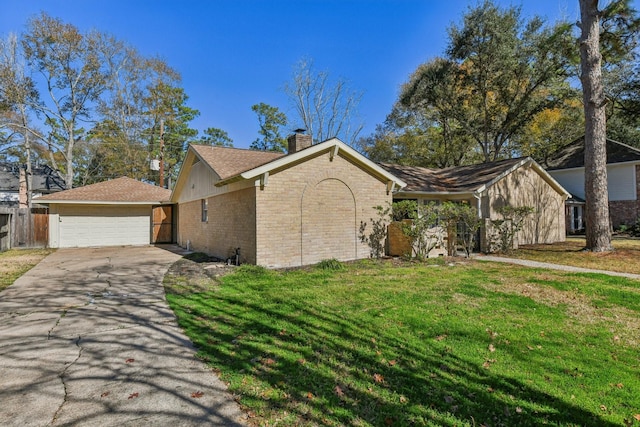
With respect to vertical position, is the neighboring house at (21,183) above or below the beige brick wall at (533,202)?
above

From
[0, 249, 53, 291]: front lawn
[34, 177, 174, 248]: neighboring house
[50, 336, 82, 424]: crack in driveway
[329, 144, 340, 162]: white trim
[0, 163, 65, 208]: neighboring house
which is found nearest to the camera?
[50, 336, 82, 424]: crack in driveway

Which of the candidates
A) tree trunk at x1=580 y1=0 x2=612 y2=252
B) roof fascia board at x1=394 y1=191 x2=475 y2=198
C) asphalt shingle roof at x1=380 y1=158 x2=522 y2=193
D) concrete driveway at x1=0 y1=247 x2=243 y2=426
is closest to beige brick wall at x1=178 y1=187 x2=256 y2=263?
concrete driveway at x1=0 y1=247 x2=243 y2=426

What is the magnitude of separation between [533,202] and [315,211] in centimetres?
1133

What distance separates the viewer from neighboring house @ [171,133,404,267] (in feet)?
31.9

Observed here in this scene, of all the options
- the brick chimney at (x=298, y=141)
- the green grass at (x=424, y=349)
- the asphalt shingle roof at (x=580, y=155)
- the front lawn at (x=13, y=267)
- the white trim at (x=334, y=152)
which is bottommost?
the green grass at (x=424, y=349)

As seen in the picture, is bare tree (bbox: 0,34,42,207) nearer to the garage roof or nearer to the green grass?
the garage roof

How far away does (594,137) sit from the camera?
1197 centimetres

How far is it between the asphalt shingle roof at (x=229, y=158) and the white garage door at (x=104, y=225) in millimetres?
8660

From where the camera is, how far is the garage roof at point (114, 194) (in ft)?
54.8

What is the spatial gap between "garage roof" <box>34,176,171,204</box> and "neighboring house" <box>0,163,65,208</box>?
497 inches

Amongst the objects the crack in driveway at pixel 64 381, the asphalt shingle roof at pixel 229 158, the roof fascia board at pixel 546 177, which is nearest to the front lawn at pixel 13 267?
the crack in driveway at pixel 64 381

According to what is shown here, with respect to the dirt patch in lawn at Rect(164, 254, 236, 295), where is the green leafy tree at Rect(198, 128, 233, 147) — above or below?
above

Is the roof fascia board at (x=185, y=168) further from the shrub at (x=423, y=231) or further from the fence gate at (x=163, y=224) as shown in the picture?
the shrub at (x=423, y=231)

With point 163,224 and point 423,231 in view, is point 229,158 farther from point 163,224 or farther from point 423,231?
point 163,224
